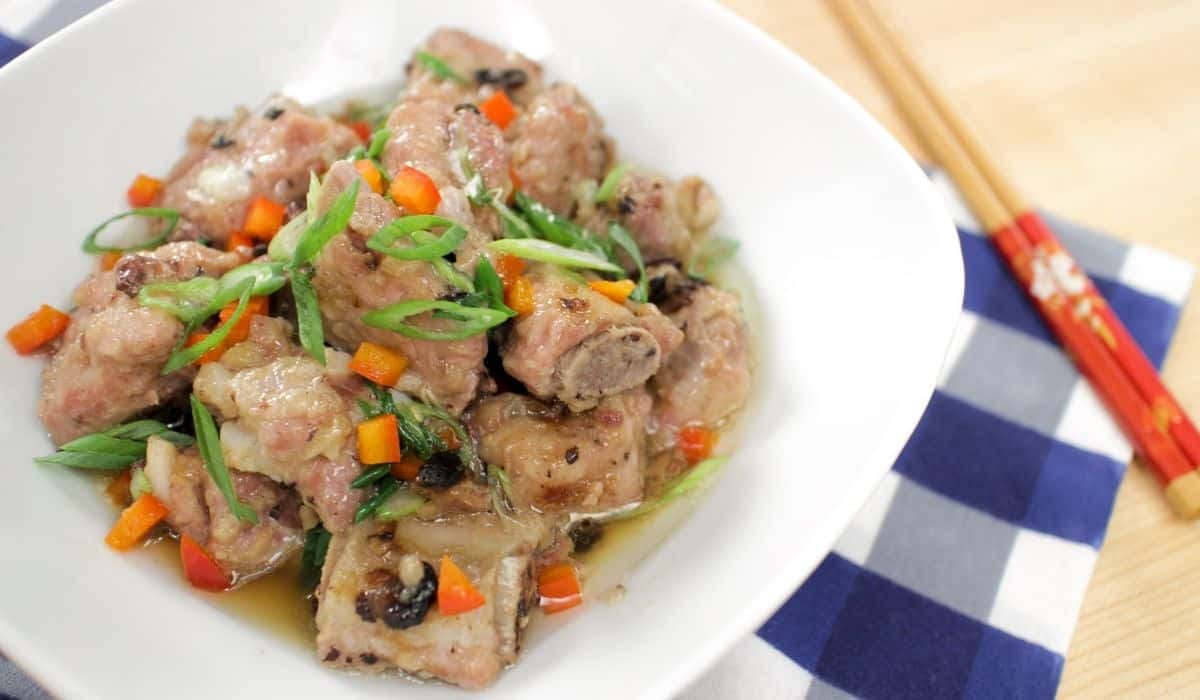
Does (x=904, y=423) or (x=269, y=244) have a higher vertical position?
(x=269, y=244)

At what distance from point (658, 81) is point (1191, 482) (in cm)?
194

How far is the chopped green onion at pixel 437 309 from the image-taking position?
80.6 inches

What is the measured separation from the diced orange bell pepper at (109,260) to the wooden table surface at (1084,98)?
8.63 ft

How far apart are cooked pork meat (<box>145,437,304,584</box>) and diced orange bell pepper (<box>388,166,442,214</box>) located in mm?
732

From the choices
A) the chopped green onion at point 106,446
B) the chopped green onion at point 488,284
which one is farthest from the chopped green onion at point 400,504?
the chopped green onion at point 106,446

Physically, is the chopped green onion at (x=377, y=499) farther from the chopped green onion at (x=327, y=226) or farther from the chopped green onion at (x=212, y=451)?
the chopped green onion at (x=327, y=226)

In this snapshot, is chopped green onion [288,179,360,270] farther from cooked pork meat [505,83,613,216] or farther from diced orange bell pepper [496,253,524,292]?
cooked pork meat [505,83,613,216]

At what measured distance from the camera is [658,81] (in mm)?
2801

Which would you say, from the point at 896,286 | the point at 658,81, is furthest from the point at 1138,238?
the point at 658,81

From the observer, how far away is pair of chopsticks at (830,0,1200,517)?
8.86ft

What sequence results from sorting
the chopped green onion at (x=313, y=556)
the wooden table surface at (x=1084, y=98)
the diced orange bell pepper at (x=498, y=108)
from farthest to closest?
the wooden table surface at (x=1084, y=98) < the diced orange bell pepper at (x=498, y=108) < the chopped green onion at (x=313, y=556)

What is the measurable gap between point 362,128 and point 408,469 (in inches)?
47.1

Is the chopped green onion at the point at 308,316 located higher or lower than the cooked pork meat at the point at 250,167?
lower

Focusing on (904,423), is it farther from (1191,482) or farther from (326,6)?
(326,6)
